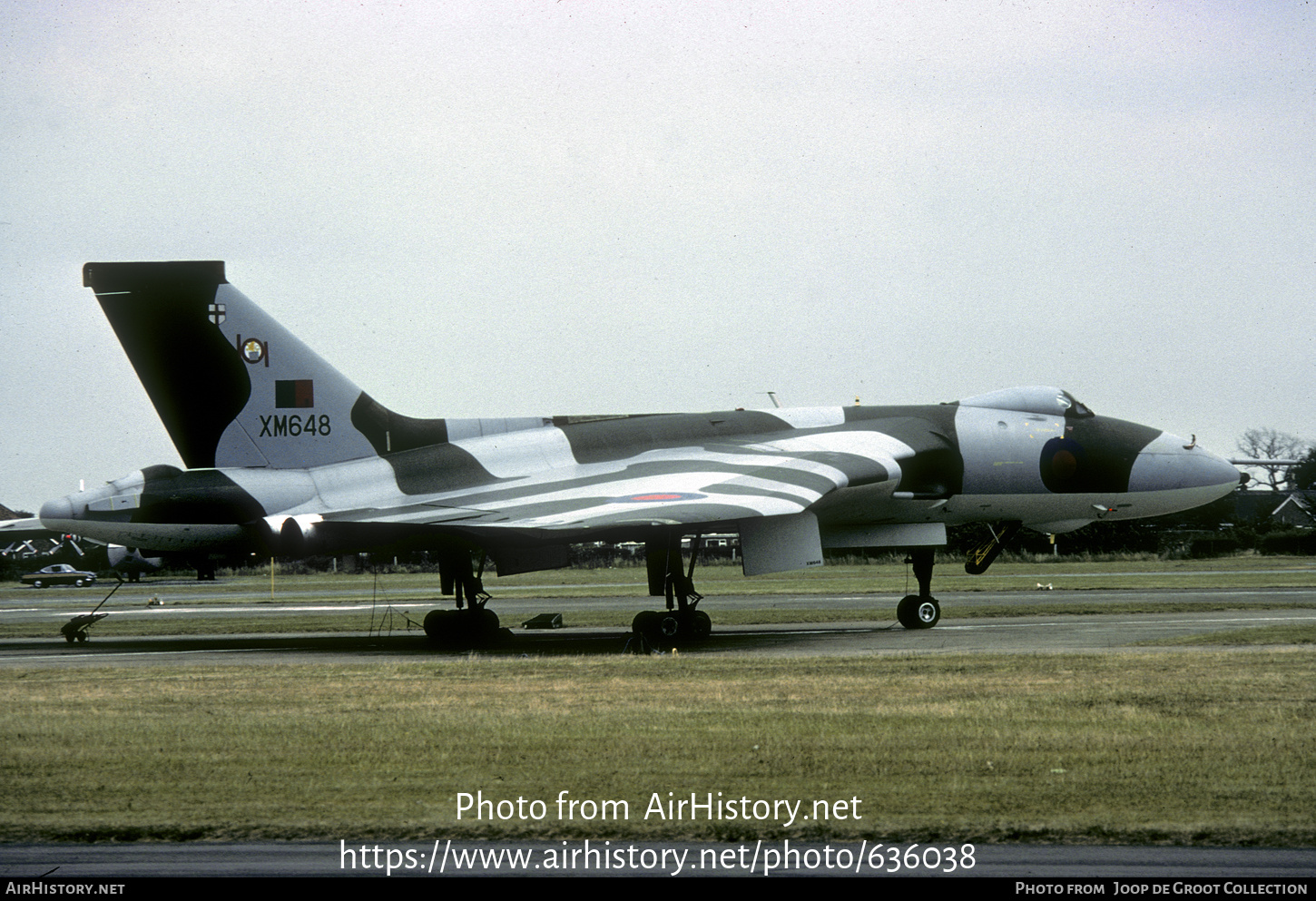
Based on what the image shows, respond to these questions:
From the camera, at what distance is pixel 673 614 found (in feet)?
67.4

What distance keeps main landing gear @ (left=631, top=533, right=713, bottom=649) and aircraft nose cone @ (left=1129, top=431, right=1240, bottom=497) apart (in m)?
8.90

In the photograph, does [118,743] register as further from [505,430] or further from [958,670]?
[505,430]

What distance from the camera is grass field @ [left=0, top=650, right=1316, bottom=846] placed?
7141 mm

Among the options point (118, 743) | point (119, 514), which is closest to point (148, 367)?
point (119, 514)

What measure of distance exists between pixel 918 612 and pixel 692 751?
44.9 ft

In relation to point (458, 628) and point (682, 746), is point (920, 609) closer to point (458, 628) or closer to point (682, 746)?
point (458, 628)

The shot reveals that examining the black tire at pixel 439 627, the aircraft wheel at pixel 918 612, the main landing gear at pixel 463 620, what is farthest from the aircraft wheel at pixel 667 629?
the aircraft wheel at pixel 918 612

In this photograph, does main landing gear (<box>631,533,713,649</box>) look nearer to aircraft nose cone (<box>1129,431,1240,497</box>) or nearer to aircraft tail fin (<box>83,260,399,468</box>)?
aircraft tail fin (<box>83,260,399,468</box>)

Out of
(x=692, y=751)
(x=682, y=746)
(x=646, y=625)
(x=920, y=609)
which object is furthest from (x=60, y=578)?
(x=692, y=751)

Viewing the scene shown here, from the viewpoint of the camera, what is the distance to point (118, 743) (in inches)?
400

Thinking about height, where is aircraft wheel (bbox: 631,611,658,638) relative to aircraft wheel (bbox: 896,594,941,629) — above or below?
above

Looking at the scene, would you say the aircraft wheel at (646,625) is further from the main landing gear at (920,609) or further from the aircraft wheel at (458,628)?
the main landing gear at (920,609)

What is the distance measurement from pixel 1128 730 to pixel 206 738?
7.40 meters

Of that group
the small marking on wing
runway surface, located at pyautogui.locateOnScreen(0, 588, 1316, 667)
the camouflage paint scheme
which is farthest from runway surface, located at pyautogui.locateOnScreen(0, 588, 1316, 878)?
the small marking on wing
